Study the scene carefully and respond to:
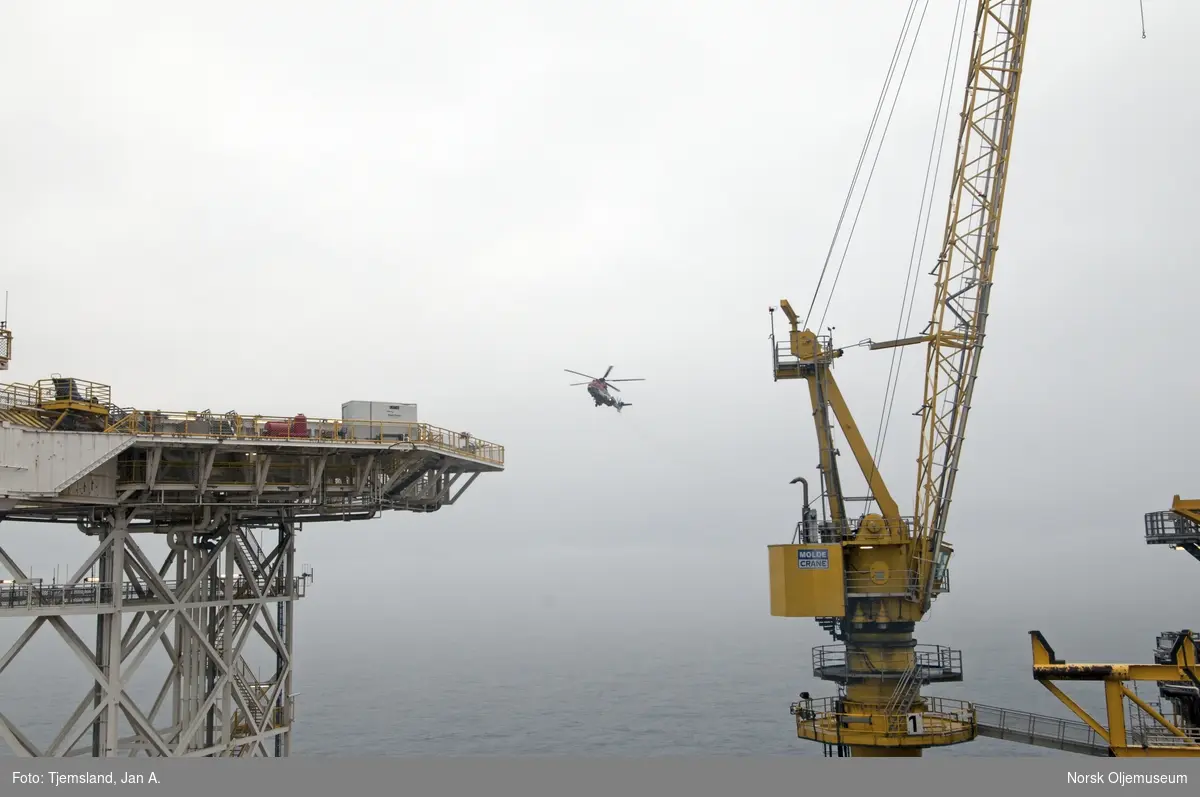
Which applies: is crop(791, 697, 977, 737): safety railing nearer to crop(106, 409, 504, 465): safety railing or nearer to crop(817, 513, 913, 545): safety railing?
crop(817, 513, 913, 545): safety railing

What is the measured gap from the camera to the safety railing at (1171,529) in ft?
146

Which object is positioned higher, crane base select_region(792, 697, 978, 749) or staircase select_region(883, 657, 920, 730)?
staircase select_region(883, 657, 920, 730)

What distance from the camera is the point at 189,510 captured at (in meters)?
40.5

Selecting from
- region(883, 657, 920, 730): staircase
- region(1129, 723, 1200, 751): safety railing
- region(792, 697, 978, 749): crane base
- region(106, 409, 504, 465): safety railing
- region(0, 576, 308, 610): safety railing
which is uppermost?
region(106, 409, 504, 465): safety railing

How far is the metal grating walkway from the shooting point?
133 feet

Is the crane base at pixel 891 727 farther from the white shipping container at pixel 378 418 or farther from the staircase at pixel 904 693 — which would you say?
the white shipping container at pixel 378 418

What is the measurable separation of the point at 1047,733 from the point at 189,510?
128 feet

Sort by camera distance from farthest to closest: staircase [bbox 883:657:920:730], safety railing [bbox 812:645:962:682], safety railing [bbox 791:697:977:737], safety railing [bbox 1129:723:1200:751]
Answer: staircase [bbox 883:657:920:730] < safety railing [bbox 812:645:962:682] < safety railing [bbox 791:697:977:737] < safety railing [bbox 1129:723:1200:751]

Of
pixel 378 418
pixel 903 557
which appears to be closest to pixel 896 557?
pixel 903 557

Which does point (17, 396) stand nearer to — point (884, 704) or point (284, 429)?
point (284, 429)

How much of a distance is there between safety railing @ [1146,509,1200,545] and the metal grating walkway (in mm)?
10063

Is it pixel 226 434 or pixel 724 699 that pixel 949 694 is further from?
pixel 226 434

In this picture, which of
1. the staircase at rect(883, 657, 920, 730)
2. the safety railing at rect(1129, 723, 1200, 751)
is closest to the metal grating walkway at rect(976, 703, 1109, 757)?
the safety railing at rect(1129, 723, 1200, 751)

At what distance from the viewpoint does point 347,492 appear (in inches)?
1607
